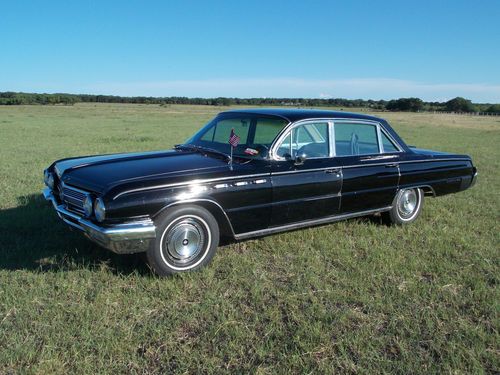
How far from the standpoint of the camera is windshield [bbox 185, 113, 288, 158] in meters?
4.51

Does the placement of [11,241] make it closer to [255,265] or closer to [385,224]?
[255,265]

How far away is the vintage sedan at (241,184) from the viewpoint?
11.7 ft

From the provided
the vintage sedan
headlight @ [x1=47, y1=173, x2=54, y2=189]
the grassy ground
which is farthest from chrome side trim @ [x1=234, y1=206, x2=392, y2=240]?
headlight @ [x1=47, y1=173, x2=54, y2=189]

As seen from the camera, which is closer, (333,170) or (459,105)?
(333,170)

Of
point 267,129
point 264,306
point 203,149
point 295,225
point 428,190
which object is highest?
point 267,129

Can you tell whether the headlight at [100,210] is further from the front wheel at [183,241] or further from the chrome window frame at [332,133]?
the chrome window frame at [332,133]

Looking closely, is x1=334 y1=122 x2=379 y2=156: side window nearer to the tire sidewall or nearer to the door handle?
the door handle

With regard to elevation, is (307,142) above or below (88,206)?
above

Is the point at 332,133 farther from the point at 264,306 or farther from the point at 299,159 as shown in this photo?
the point at 264,306

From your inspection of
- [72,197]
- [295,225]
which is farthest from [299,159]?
[72,197]

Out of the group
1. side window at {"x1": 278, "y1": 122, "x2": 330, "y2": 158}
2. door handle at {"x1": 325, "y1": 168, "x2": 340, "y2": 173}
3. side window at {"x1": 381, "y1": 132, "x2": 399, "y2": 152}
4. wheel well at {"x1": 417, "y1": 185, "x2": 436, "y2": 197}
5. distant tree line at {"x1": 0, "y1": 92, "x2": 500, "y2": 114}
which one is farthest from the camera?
distant tree line at {"x1": 0, "y1": 92, "x2": 500, "y2": 114}

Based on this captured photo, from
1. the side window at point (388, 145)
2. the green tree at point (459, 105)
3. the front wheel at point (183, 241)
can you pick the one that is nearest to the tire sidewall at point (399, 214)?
the side window at point (388, 145)

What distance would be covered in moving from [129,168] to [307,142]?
1868 mm

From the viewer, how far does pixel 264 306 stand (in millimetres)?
3338
